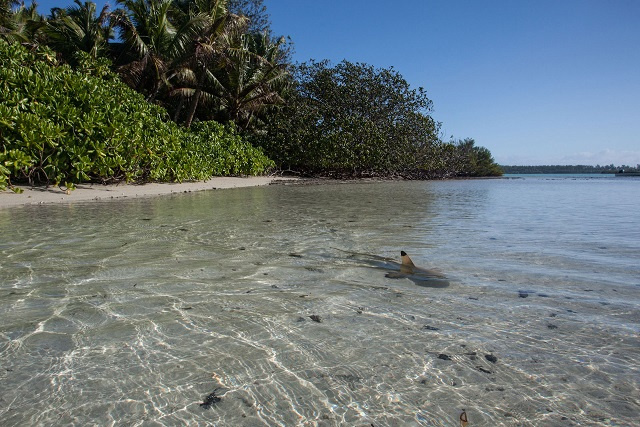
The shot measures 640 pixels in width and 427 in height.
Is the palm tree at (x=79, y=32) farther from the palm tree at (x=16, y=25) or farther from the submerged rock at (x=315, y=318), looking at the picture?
the submerged rock at (x=315, y=318)

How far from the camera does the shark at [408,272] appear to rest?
344 centimetres

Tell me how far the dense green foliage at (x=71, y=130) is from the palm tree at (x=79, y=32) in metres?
7.80

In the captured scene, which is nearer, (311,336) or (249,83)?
(311,336)

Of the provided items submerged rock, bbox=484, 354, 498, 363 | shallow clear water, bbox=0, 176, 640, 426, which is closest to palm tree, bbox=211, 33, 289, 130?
shallow clear water, bbox=0, 176, 640, 426

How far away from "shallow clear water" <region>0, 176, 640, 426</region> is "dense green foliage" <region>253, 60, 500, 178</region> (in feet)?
78.5

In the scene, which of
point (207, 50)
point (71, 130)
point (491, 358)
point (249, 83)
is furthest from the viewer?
point (249, 83)

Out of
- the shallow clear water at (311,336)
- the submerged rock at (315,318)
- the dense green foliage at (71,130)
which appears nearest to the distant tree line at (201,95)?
the dense green foliage at (71,130)

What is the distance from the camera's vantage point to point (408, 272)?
12.2ft

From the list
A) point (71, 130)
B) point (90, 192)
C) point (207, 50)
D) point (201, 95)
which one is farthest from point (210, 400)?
point (201, 95)

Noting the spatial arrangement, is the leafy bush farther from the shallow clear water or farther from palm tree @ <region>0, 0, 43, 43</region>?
the shallow clear water

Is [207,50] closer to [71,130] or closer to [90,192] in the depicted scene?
[71,130]

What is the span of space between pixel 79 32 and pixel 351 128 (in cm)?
1686

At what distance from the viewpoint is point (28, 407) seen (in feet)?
5.46

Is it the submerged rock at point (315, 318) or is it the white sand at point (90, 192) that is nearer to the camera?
the submerged rock at point (315, 318)
